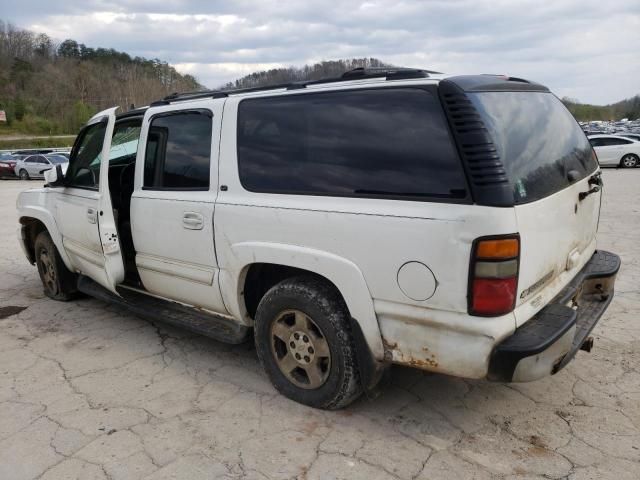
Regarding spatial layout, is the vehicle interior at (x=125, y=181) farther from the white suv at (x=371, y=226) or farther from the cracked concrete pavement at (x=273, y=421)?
the cracked concrete pavement at (x=273, y=421)

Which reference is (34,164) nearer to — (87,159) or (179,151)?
(87,159)

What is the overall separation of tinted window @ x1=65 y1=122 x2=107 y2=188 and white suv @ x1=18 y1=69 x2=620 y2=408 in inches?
13.5

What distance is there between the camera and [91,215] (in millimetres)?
4387

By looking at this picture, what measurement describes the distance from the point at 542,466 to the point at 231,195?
2.35 meters

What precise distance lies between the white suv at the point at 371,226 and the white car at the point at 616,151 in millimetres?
20441

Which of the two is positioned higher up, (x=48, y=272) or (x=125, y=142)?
(x=125, y=142)

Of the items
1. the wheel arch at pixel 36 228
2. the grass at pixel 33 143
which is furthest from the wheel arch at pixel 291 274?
the grass at pixel 33 143

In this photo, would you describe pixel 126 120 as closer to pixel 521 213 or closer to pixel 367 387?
pixel 367 387

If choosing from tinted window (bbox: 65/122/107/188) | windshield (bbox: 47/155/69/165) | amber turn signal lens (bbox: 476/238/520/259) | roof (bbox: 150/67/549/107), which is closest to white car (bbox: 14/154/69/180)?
windshield (bbox: 47/155/69/165)

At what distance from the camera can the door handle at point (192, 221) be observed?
11.8 ft

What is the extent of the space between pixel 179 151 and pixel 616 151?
22.1 m

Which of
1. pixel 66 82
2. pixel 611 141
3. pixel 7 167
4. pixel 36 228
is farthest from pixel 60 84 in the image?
pixel 36 228

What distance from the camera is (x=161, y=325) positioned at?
4852 millimetres

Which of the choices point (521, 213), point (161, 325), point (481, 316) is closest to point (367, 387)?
point (481, 316)
